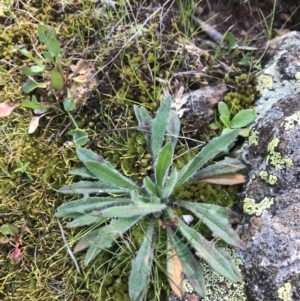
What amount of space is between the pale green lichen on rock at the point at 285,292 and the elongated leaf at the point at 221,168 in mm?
498

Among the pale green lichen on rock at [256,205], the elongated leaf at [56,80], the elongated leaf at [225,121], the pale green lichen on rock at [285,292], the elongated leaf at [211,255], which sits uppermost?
the elongated leaf at [56,80]

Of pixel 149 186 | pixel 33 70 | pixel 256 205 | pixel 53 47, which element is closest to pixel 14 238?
pixel 149 186

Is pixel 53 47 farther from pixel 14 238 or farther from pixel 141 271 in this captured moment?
pixel 141 271

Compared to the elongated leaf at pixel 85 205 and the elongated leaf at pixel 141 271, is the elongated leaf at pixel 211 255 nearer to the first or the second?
the elongated leaf at pixel 141 271

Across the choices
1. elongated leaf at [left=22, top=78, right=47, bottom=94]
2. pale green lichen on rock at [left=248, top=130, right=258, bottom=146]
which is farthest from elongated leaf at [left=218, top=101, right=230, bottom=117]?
elongated leaf at [left=22, top=78, right=47, bottom=94]

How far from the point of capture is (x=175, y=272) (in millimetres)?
1718

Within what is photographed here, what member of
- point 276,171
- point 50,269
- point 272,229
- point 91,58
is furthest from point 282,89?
point 50,269

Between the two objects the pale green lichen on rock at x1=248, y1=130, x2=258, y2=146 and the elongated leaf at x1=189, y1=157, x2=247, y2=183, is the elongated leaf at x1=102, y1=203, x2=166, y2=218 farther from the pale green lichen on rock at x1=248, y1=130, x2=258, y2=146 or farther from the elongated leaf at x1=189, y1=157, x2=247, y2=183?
the pale green lichen on rock at x1=248, y1=130, x2=258, y2=146

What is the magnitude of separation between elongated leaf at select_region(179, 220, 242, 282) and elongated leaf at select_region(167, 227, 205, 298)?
1.6 inches

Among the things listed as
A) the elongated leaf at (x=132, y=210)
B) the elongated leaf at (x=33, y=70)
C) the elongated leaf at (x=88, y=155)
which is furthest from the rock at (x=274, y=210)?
the elongated leaf at (x=33, y=70)

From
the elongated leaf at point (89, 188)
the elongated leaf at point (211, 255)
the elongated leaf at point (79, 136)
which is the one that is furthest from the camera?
the elongated leaf at point (79, 136)

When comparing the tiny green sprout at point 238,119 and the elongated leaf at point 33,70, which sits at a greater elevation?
the elongated leaf at point 33,70

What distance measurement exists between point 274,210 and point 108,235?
64cm

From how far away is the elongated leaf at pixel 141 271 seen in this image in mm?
1694
